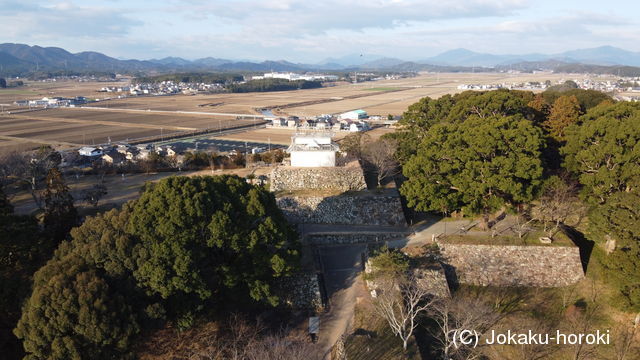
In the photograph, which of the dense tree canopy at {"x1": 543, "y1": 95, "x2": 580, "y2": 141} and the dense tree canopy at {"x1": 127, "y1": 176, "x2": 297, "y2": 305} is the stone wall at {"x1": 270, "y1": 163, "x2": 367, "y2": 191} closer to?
the dense tree canopy at {"x1": 127, "y1": 176, "x2": 297, "y2": 305}

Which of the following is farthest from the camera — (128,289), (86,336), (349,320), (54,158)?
(54,158)

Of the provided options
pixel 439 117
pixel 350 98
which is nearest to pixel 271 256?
pixel 439 117

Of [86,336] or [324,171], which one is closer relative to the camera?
[86,336]

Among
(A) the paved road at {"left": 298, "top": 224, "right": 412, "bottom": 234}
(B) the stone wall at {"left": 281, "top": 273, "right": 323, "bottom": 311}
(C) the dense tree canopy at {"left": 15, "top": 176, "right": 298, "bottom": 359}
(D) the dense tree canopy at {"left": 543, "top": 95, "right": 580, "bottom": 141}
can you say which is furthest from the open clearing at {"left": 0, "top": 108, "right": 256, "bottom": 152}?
(D) the dense tree canopy at {"left": 543, "top": 95, "right": 580, "bottom": 141}

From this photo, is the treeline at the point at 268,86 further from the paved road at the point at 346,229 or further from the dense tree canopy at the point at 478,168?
the dense tree canopy at the point at 478,168

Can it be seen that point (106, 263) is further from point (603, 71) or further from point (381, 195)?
point (603, 71)

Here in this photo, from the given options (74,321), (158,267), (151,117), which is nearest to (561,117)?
(158,267)
